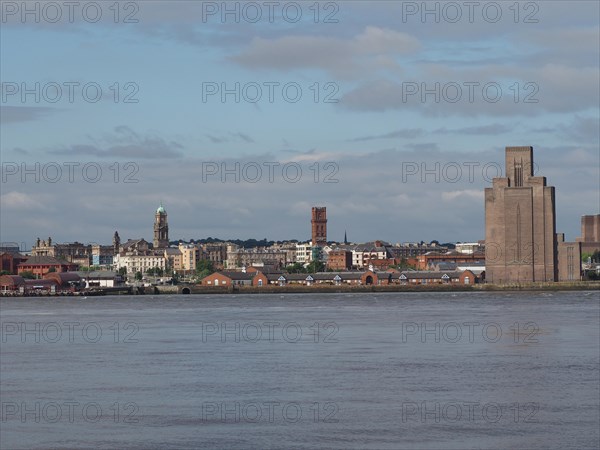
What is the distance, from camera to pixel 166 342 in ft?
155

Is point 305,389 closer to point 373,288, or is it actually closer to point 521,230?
point 521,230

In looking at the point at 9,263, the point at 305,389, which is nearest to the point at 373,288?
the point at 9,263

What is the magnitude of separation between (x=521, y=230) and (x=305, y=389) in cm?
11263

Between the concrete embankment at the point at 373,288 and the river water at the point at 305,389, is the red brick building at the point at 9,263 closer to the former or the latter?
the concrete embankment at the point at 373,288

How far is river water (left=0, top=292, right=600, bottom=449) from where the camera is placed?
80.5 ft

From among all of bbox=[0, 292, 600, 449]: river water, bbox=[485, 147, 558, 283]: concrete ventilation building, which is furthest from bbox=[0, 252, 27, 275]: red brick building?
bbox=[0, 292, 600, 449]: river water

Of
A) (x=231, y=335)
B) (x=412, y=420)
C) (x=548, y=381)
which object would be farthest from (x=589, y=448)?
(x=231, y=335)

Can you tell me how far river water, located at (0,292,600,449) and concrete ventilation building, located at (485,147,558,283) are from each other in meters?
88.2

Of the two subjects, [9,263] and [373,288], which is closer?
[373,288]

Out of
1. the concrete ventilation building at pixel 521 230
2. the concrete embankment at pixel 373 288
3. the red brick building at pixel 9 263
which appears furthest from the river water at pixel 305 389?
the red brick building at pixel 9 263

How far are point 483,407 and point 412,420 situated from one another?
246cm

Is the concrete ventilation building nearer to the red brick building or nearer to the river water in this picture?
the red brick building

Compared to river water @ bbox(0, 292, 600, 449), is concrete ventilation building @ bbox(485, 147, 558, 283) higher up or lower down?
higher up

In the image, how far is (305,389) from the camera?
30.6m
